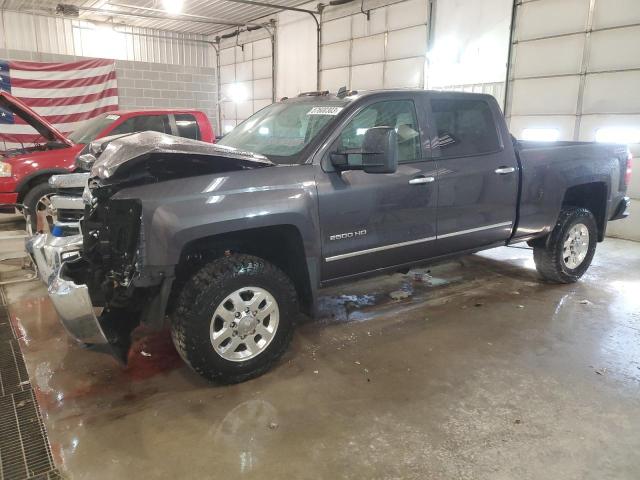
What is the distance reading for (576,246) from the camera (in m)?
4.95

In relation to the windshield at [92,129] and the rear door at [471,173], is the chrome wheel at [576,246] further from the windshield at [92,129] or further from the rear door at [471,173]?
the windshield at [92,129]

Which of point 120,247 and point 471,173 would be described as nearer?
point 120,247

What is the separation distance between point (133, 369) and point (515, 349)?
2.71 m

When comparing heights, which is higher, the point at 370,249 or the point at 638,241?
the point at 370,249

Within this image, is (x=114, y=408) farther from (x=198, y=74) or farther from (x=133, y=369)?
(x=198, y=74)

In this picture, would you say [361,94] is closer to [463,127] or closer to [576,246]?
[463,127]

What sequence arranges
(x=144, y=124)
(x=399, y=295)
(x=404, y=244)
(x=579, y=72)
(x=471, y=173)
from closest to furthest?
(x=404, y=244)
(x=471, y=173)
(x=399, y=295)
(x=144, y=124)
(x=579, y=72)

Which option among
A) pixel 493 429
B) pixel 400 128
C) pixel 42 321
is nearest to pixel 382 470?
pixel 493 429

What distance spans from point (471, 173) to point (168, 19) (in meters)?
13.1

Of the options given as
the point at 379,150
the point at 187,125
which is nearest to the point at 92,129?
the point at 187,125

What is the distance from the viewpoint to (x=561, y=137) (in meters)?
8.10

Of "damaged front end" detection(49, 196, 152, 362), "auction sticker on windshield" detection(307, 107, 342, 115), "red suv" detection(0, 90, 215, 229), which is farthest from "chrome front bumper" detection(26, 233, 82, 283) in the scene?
"red suv" detection(0, 90, 215, 229)

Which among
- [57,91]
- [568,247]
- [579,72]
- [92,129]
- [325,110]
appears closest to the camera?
[325,110]

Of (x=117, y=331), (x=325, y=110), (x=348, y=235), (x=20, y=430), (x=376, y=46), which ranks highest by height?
(x=376, y=46)
